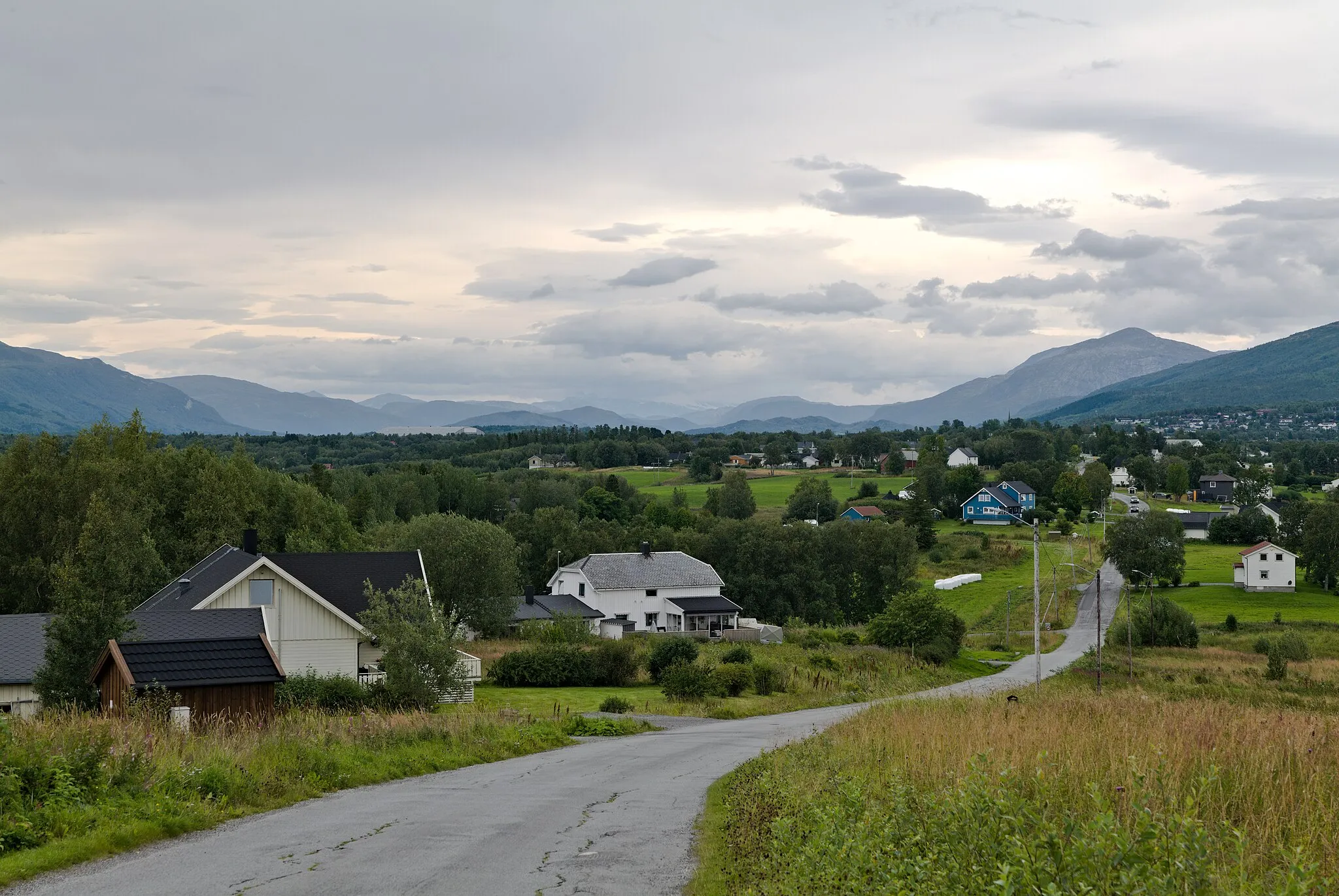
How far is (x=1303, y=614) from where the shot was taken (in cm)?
7594

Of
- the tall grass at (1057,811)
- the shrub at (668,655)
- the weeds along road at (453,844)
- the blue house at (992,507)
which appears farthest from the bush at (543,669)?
the blue house at (992,507)

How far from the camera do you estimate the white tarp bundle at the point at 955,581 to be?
92.7 m

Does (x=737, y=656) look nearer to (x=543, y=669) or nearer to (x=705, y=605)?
(x=543, y=669)

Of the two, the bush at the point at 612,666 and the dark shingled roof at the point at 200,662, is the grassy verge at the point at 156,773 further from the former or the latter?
the bush at the point at 612,666

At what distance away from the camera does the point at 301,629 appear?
38250 millimetres

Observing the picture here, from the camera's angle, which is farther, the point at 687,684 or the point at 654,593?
the point at 654,593

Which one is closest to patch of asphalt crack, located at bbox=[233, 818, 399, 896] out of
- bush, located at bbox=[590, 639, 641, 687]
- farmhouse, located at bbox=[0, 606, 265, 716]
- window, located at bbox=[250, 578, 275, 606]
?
farmhouse, located at bbox=[0, 606, 265, 716]

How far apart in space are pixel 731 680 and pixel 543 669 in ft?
29.6

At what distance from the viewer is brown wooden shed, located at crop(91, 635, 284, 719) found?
21.7m

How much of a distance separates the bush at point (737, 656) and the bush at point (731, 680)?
239cm

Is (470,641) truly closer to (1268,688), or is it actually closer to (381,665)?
(381,665)

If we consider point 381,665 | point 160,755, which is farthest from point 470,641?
point 160,755

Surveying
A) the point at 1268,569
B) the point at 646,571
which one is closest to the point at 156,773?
the point at 646,571

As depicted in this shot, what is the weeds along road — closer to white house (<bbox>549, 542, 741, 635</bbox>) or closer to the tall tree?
the tall tree
